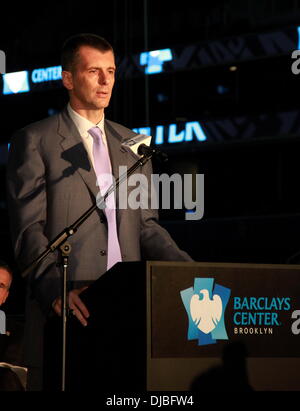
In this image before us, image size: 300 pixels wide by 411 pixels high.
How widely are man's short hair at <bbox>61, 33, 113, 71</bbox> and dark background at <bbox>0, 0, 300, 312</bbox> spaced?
17949mm

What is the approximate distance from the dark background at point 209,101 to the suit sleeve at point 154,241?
18.0m

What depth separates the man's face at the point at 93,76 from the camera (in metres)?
3.19

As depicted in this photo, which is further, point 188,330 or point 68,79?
point 68,79

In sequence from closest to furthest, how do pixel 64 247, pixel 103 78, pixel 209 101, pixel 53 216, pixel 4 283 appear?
pixel 64 247 → pixel 53 216 → pixel 103 78 → pixel 4 283 → pixel 209 101

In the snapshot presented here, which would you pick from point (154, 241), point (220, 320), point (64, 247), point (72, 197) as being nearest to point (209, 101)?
point (154, 241)

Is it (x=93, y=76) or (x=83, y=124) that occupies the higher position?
(x=93, y=76)

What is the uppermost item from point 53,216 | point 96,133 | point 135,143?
point 96,133

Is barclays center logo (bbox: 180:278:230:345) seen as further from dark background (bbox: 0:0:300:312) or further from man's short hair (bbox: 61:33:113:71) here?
dark background (bbox: 0:0:300:312)

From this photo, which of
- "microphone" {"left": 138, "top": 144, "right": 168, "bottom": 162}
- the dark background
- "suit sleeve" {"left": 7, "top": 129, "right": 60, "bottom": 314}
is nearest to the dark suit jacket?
"suit sleeve" {"left": 7, "top": 129, "right": 60, "bottom": 314}

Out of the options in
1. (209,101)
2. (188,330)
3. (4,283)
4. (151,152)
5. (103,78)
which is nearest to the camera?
(188,330)

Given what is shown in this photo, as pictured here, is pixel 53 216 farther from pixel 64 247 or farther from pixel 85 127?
pixel 85 127

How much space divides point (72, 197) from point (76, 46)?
642mm

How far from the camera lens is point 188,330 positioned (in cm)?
264
